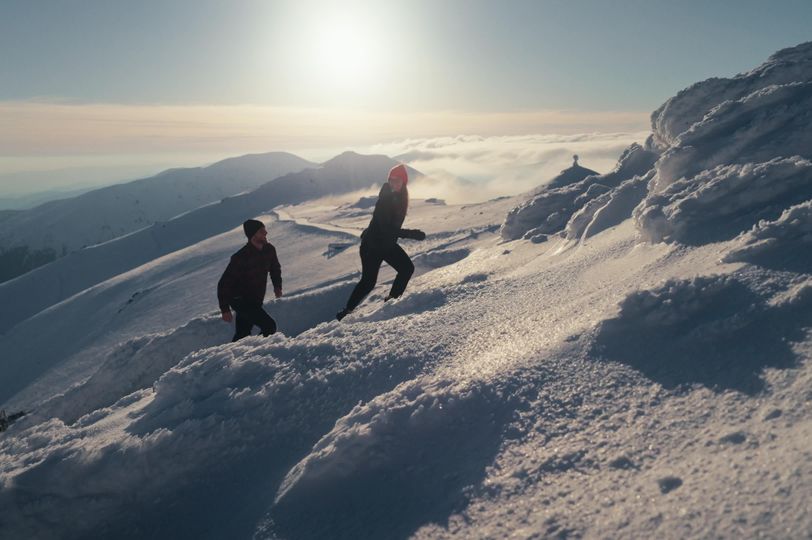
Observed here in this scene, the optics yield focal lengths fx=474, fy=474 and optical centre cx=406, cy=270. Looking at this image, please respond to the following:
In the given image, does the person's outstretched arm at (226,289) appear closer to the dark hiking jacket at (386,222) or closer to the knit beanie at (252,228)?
the knit beanie at (252,228)

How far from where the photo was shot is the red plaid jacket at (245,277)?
5891 mm

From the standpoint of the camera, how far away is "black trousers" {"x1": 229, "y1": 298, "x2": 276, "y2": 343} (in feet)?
19.6

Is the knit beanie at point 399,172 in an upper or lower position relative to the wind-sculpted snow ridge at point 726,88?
lower

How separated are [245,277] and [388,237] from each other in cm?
201

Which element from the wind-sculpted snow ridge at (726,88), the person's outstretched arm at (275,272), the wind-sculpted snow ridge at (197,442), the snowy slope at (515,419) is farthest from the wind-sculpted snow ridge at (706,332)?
the wind-sculpted snow ridge at (726,88)

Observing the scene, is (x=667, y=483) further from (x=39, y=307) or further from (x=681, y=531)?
(x=39, y=307)

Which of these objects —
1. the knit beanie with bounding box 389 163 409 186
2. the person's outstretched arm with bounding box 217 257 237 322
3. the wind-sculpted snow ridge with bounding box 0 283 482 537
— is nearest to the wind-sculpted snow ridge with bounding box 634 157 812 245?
the wind-sculpted snow ridge with bounding box 0 283 482 537

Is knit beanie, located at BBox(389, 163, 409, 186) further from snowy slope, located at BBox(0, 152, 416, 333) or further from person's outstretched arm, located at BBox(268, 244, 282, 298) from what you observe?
snowy slope, located at BBox(0, 152, 416, 333)

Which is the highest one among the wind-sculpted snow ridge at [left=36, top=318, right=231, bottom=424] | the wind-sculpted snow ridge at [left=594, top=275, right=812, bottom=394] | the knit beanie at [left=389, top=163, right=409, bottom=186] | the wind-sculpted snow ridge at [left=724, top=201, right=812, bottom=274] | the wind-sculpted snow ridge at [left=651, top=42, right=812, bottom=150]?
the wind-sculpted snow ridge at [left=651, top=42, right=812, bottom=150]

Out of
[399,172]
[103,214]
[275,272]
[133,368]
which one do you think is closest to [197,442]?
[275,272]

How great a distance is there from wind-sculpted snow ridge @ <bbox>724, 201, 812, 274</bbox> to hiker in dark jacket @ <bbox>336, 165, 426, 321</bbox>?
3946 millimetres

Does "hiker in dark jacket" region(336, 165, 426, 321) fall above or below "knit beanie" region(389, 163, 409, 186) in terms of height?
below

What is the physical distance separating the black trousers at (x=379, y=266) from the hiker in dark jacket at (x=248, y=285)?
4.25 feet

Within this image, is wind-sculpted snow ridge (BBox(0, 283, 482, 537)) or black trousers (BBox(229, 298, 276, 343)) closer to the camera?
wind-sculpted snow ridge (BBox(0, 283, 482, 537))
